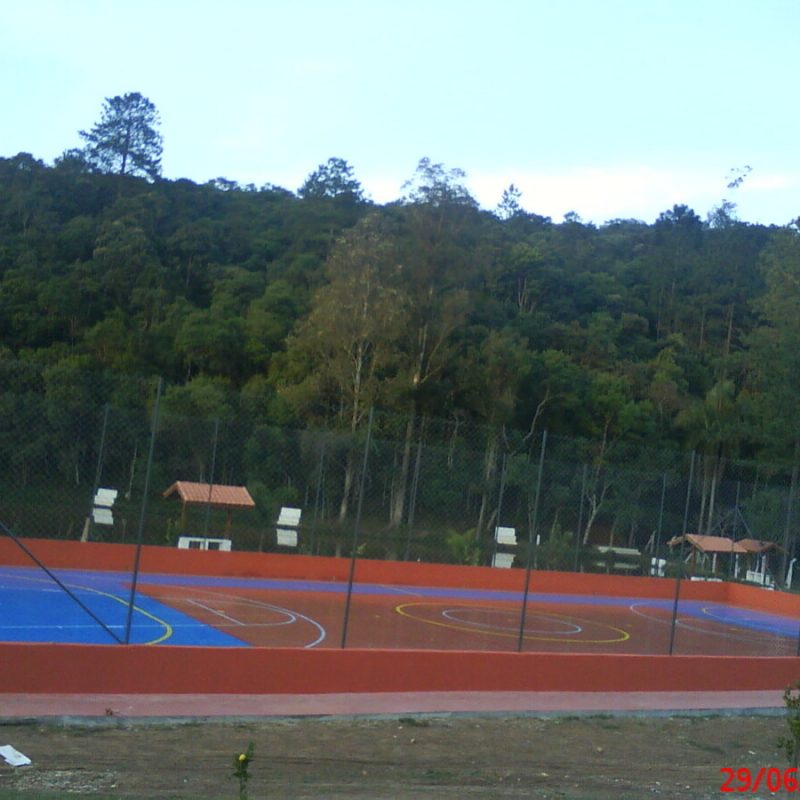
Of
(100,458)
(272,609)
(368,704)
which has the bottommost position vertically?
(272,609)

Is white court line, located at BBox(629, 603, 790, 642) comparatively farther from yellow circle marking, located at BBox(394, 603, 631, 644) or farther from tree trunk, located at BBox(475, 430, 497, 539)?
tree trunk, located at BBox(475, 430, 497, 539)

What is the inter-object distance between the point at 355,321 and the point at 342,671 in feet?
88.4

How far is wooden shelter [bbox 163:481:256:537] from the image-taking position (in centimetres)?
2305

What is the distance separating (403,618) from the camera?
64.2 feet

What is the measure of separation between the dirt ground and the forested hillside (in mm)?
16649

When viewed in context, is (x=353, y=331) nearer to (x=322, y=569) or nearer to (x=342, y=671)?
(x=322, y=569)

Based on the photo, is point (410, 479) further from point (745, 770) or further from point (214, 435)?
point (745, 770)

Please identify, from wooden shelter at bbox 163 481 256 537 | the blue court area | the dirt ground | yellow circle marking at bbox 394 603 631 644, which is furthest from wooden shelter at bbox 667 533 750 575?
the dirt ground

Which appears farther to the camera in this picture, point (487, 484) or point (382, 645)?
point (487, 484)

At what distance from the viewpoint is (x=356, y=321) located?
38.4 m

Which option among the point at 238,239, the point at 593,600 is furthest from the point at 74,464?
the point at 238,239

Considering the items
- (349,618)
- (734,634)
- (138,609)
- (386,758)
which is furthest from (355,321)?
(386,758)

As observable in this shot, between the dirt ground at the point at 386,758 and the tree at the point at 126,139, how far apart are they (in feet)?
168

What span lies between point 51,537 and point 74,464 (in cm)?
189
